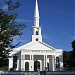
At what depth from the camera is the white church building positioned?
212 feet

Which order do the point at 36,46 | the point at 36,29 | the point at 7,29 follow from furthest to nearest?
1. the point at 36,29
2. the point at 36,46
3. the point at 7,29

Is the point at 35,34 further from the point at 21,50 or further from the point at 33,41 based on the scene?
the point at 21,50

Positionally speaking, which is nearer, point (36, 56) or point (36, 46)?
point (36, 46)

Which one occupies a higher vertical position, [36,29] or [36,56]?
[36,29]

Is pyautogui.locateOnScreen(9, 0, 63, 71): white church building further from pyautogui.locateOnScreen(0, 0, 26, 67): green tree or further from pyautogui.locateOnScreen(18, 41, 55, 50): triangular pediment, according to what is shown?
pyautogui.locateOnScreen(0, 0, 26, 67): green tree

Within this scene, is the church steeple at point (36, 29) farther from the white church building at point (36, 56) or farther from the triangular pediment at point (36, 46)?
the triangular pediment at point (36, 46)

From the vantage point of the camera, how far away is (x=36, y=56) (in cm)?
6688

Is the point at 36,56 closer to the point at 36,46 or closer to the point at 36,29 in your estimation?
the point at 36,46

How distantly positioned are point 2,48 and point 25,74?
228 inches

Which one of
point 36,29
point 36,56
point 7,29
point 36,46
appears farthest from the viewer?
point 36,29

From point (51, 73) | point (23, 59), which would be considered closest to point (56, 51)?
point (23, 59)

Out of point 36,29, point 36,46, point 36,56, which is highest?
point 36,29

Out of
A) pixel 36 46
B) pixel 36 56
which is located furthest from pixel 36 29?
pixel 36 56

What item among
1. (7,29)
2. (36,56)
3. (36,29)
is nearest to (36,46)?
(36,56)
